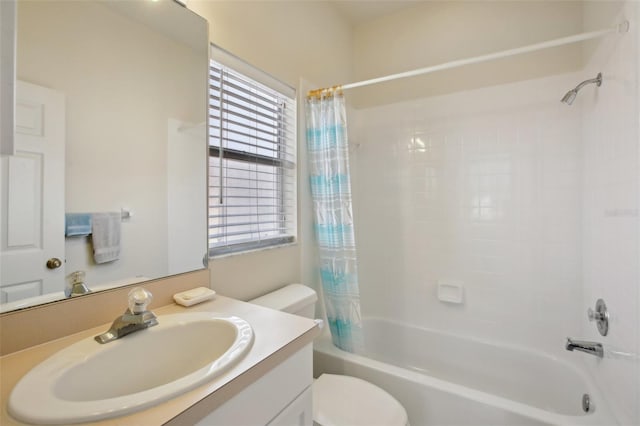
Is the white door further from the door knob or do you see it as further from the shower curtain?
the shower curtain

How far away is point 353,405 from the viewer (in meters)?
1.22

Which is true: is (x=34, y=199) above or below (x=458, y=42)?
below

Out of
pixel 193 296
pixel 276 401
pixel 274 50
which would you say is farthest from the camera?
pixel 274 50

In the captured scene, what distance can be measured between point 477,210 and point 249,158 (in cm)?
154

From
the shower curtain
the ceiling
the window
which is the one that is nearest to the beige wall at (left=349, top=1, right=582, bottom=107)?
the ceiling

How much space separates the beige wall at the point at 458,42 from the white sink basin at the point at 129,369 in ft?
6.90

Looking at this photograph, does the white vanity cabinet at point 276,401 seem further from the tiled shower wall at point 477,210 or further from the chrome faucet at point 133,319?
the tiled shower wall at point 477,210

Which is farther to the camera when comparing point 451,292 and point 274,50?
point 451,292

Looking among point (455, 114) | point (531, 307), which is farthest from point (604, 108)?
point (531, 307)

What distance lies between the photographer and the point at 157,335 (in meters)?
0.84

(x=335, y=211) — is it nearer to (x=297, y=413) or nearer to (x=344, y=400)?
(x=344, y=400)

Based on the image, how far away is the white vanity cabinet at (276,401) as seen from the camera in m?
0.62

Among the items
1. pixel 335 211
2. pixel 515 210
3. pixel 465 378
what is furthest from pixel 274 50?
pixel 465 378

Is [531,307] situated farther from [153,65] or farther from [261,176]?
[153,65]
